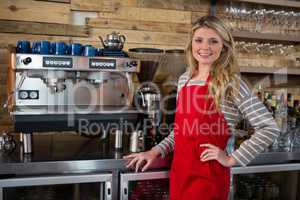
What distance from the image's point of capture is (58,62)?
1.42m

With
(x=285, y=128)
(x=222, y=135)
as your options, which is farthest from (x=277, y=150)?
(x=222, y=135)

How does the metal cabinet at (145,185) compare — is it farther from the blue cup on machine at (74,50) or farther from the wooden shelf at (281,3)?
the wooden shelf at (281,3)

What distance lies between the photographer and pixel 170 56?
191 centimetres

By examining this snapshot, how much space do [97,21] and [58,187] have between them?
3.70 ft

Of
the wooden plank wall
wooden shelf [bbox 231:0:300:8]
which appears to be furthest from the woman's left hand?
wooden shelf [bbox 231:0:300:8]

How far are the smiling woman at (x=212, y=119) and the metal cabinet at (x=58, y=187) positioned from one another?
1.11 ft

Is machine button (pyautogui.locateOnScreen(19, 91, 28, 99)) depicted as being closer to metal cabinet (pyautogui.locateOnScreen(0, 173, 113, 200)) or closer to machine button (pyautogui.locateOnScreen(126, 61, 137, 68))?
metal cabinet (pyautogui.locateOnScreen(0, 173, 113, 200))

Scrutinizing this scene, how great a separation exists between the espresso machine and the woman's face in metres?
0.38

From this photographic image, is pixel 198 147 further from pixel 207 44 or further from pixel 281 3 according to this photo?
pixel 281 3

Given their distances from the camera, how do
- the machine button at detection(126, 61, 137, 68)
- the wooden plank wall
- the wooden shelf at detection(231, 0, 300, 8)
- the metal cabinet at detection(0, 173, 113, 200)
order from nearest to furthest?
1. the metal cabinet at detection(0, 173, 113, 200)
2. the machine button at detection(126, 61, 137, 68)
3. the wooden plank wall
4. the wooden shelf at detection(231, 0, 300, 8)

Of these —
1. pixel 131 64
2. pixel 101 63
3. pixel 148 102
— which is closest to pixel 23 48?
pixel 101 63

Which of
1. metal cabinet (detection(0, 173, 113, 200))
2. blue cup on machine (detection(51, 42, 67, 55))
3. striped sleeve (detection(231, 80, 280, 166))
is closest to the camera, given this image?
striped sleeve (detection(231, 80, 280, 166))

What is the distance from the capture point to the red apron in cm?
129

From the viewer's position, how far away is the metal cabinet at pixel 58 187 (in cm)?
134
